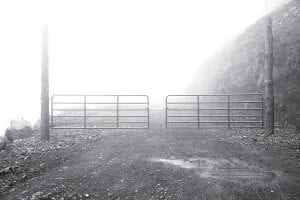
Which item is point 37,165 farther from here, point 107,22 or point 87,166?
point 107,22

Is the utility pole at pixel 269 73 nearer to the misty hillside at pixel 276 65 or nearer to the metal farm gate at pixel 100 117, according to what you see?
the misty hillside at pixel 276 65

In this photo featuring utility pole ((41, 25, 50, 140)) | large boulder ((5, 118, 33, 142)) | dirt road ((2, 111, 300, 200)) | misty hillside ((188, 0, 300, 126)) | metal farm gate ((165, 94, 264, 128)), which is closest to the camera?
dirt road ((2, 111, 300, 200))

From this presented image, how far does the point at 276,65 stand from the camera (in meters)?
14.2

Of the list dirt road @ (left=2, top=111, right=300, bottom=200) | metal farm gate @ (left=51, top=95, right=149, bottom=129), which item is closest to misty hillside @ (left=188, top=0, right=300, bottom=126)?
dirt road @ (left=2, top=111, right=300, bottom=200)

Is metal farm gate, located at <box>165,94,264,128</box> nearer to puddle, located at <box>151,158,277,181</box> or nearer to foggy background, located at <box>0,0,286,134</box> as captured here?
puddle, located at <box>151,158,277,181</box>

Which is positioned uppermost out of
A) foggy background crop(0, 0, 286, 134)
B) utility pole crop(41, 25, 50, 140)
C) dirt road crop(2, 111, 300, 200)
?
foggy background crop(0, 0, 286, 134)

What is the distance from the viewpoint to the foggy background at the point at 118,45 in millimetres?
47562

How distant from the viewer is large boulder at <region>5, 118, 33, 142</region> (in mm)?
10938

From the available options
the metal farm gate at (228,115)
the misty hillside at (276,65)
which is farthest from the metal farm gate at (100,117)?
the misty hillside at (276,65)

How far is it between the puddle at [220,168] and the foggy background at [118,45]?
34.8 m

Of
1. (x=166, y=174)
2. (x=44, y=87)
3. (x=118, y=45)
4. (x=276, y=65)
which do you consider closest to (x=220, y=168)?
(x=166, y=174)

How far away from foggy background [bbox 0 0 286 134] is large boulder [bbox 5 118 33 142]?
29567 mm

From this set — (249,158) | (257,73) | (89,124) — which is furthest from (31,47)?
(249,158)

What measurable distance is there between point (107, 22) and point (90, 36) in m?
5.65
